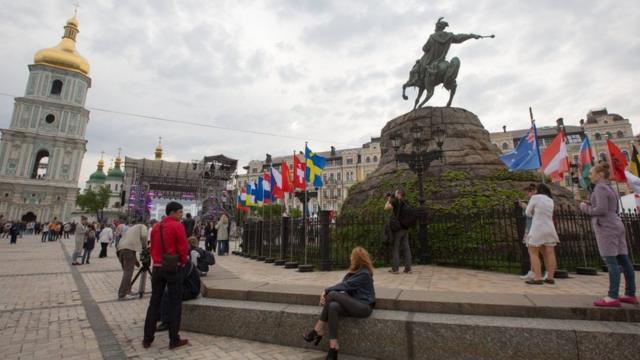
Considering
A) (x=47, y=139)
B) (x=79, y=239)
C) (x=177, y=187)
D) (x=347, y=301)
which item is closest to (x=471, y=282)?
(x=347, y=301)

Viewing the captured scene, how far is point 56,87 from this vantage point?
199 ft

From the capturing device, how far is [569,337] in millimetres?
3234

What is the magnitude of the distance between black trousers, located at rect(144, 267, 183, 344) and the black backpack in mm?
4911

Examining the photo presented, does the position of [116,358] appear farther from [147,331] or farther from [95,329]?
[95,329]

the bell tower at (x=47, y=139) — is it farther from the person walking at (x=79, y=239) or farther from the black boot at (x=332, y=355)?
Result: the black boot at (x=332, y=355)

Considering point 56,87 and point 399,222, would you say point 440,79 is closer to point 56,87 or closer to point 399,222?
point 399,222

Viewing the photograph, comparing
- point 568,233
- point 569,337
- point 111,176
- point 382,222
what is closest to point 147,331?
point 569,337

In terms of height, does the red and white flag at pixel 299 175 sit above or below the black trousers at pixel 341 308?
above

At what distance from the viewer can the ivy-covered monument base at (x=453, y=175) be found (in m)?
10.7

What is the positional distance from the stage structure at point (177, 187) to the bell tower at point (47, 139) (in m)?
13.3

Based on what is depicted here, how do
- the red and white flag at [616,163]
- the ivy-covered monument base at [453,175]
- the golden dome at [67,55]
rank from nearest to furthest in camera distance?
1. the red and white flag at [616,163]
2. the ivy-covered monument base at [453,175]
3. the golden dome at [67,55]

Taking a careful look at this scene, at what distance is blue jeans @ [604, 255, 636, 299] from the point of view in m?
3.61

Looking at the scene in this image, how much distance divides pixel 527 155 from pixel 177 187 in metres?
48.3

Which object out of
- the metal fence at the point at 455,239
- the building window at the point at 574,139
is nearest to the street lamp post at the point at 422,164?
the metal fence at the point at 455,239
